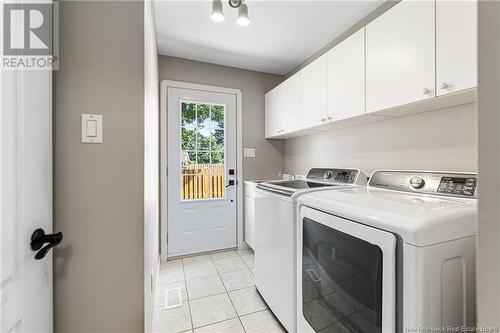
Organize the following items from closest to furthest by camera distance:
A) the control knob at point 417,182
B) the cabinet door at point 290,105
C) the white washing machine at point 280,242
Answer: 1. the control knob at point 417,182
2. the white washing machine at point 280,242
3. the cabinet door at point 290,105

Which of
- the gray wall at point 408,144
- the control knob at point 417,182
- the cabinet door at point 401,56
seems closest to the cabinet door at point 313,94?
the gray wall at point 408,144

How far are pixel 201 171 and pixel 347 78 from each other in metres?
1.96

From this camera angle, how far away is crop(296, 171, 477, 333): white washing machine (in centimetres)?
70

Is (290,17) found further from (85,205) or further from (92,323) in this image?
(92,323)

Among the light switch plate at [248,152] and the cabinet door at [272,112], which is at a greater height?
the cabinet door at [272,112]

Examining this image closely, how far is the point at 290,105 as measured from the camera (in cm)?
247

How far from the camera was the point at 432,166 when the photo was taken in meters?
1.46

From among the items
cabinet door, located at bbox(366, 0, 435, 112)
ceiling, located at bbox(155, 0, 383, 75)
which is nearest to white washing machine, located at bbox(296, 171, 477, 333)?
cabinet door, located at bbox(366, 0, 435, 112)

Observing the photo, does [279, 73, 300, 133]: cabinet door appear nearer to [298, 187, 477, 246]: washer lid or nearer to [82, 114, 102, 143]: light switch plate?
[298, 187, 477, 246]: washer lid

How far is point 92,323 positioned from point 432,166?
80.8 inches

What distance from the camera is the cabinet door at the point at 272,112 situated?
2.77 meters

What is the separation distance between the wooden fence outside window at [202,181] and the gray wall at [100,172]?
183 cm

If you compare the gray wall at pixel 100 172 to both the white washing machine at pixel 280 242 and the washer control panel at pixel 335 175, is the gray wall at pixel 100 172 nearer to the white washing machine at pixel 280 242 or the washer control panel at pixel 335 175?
the white washing machine at pixel 280 242

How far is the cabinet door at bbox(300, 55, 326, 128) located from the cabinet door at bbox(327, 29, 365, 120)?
0.08 meters
